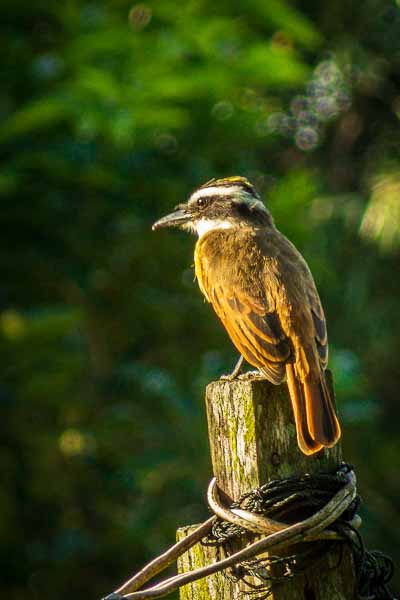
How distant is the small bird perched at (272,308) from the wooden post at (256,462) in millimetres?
57

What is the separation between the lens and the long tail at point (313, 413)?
11.0 ft

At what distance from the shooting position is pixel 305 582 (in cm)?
329

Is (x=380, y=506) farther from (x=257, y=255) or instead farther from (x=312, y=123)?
(x=257, y=255)

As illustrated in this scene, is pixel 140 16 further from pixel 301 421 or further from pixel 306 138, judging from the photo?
pixel 301 421

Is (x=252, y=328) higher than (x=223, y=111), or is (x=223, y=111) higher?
(x=223, y=111)

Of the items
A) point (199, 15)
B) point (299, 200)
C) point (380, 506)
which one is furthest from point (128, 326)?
point (380, 506)

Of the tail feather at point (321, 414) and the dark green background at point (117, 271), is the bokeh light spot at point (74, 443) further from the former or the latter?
the tail feather at point (321, 414)

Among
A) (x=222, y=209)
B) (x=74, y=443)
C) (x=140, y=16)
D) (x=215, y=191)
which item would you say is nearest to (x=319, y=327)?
(x=222, y=209)

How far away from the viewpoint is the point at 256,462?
11.0 ft

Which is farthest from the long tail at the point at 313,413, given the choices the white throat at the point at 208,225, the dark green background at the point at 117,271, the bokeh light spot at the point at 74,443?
the bokeh light spot at the point at 74,443

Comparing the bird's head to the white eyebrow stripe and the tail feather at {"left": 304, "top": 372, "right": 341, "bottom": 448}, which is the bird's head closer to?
the white eyebrow stripe

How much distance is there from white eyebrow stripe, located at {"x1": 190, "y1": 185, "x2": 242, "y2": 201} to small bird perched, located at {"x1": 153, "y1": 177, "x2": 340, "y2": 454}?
0.71 feet

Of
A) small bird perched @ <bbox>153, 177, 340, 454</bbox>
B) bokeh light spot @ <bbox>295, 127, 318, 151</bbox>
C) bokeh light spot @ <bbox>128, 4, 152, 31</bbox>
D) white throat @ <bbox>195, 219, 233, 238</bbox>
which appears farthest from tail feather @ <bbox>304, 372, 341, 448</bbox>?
bokeh light spot @ <bbox>295, 127, 318, 151</bbox>

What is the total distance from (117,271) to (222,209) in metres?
4.75
